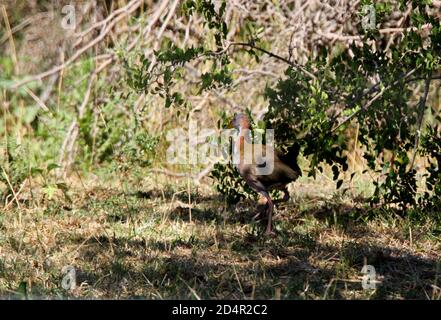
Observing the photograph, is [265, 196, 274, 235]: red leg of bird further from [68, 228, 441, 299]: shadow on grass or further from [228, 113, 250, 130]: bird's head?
[228, 113, 250, 130]: bird's head

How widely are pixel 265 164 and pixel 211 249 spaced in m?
0.71

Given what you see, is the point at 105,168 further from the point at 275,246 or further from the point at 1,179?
the point at 275,246

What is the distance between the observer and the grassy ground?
4.61 metres

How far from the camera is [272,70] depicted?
26.8 ft

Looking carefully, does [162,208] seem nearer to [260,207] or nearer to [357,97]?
[260,207]

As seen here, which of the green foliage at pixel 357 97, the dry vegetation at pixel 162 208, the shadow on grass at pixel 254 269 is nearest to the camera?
the shadow on grass at pixel 254 269

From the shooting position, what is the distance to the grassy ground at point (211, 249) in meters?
4.61

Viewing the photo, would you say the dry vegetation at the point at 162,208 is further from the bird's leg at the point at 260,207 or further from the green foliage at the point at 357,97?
the green foliage at the point at 357,97

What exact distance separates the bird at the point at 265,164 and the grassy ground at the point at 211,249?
280 millimetres

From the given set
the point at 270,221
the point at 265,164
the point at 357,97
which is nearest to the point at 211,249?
the point at 270,221

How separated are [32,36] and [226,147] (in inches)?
162

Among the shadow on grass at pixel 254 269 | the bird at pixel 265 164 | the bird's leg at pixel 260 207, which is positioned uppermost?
the bird at pixel 265 164

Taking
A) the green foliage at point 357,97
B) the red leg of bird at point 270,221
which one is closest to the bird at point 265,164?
the red leg of bird at point 270,221

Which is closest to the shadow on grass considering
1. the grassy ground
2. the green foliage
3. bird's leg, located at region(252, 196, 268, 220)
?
the grassy ground
